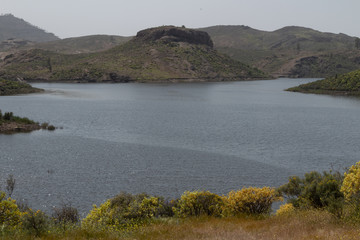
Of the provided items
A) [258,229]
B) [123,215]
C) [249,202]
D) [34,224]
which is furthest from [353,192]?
[34,224]

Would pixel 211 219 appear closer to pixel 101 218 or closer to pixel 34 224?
pixel 101 218

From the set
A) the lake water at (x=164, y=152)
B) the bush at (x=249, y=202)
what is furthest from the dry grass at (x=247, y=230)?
the lake water at (x=164, y=152)

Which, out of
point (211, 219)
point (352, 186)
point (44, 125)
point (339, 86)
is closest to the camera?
point (352, 186)

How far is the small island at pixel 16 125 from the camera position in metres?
63.7

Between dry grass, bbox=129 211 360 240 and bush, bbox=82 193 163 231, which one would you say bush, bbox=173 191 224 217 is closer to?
bush, bbox=82 193 163 231

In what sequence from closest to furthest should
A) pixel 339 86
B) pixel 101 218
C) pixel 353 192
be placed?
pixel 353 192 → pixel 101 218 → pixel 339 86

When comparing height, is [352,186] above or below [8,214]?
above

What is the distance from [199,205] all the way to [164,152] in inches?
1071

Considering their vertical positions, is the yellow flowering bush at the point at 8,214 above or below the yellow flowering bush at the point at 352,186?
below

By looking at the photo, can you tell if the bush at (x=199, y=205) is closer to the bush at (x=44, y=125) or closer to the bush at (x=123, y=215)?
the bush at (x=123, y=215)

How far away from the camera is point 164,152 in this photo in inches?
1930

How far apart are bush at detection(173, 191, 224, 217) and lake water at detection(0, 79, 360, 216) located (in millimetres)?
10460

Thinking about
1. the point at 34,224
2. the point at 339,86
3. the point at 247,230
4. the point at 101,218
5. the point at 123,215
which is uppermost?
the point at 339,86

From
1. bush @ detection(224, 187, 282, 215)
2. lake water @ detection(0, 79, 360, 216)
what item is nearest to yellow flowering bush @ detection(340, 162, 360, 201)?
bush @ detection(224, 187, 282, 215)
